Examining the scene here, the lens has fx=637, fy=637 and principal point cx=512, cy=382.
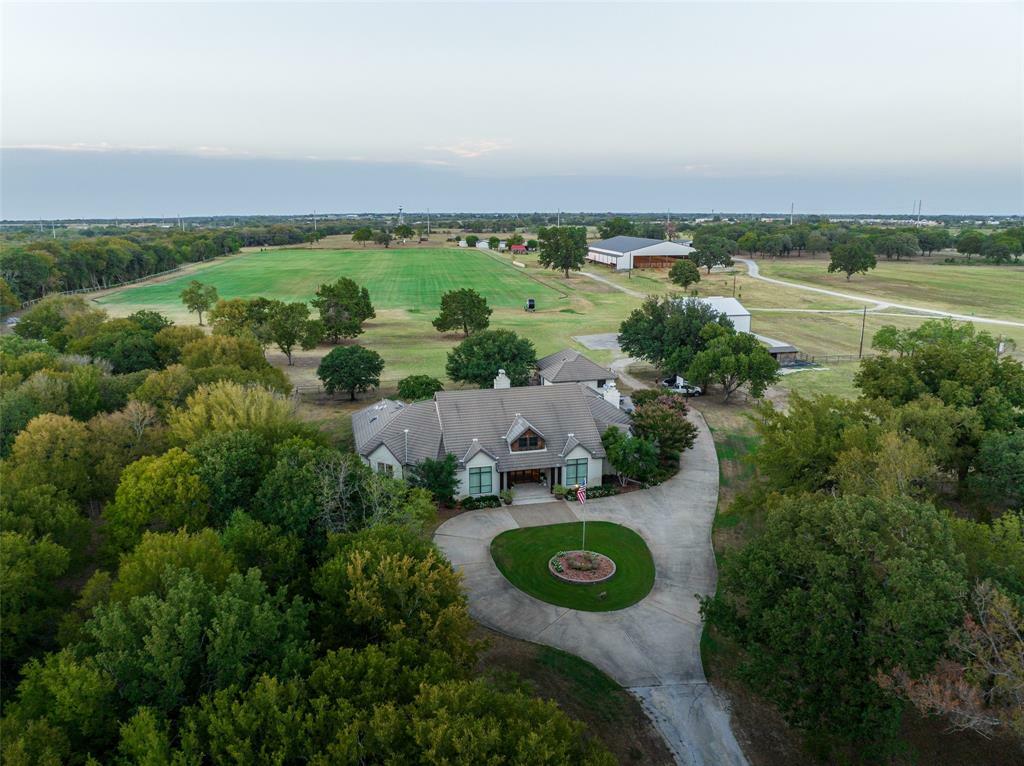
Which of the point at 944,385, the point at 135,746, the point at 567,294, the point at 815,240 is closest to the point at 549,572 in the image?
the point at 135,746

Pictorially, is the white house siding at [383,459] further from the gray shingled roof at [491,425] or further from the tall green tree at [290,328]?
the tall green tree at [290,328]

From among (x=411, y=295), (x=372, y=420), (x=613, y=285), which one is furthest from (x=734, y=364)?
(x=613, y=285)

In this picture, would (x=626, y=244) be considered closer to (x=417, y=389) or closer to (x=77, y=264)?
(x=77, y=264)

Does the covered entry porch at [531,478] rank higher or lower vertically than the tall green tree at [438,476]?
lower

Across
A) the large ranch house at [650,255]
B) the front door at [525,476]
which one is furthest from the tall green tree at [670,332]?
the large ranch house at [650,255]

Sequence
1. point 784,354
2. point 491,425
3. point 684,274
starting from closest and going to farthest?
point 491,425 < point 784,354 < point 684,274

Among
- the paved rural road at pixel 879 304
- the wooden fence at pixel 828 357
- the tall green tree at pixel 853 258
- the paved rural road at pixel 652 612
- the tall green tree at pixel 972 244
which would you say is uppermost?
the tall green tree at pixel 972 244
